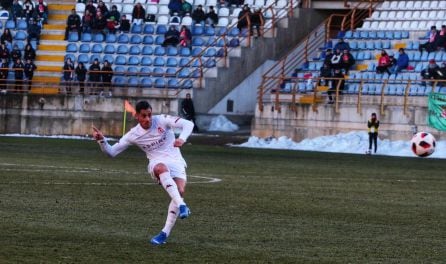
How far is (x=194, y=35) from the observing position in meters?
49.7

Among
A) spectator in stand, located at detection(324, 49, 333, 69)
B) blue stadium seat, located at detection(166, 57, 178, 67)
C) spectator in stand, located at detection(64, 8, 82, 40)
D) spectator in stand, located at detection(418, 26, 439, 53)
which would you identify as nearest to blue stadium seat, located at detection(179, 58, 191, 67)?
blue stadium seat, located at detection(166, 57, 178, 67)

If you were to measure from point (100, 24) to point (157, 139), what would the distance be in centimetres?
3658

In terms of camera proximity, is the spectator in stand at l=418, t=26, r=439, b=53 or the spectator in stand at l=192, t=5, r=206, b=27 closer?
the spectator in stand at l=418, t=26, r=439, b=53

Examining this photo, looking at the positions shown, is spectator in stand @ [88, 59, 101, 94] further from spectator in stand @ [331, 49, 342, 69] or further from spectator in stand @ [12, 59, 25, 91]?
spectator in stand @ [331, 49, 342, 69]

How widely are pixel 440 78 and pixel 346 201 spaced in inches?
891

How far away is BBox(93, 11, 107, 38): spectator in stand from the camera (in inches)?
1980

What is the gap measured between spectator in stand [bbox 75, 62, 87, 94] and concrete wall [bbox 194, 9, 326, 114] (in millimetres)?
4473

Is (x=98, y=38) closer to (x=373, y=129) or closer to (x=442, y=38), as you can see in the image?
(x=442, y=38)

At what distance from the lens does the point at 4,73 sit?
49000 millimetres

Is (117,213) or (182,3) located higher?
(182,3)

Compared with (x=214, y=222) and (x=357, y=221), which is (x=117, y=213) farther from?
(x=357, y=221)

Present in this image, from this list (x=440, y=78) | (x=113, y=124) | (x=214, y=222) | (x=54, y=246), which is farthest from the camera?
(x=113, y=124)

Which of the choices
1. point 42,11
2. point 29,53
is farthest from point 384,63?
point 42,11

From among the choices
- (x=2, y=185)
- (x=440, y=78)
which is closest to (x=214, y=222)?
(x=2, y=185)
